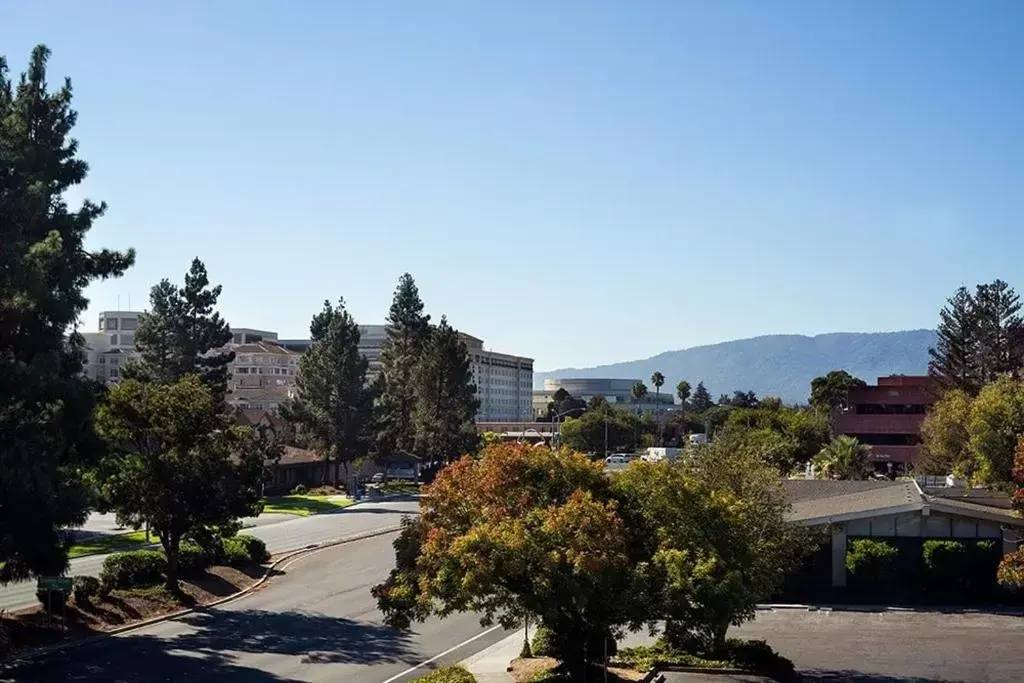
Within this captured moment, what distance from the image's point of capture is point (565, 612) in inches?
961

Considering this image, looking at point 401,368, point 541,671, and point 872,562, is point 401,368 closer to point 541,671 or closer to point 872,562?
point 872,562

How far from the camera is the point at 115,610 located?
36.2 m

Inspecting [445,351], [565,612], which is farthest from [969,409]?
[565,612]

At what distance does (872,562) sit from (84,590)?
3019 cm

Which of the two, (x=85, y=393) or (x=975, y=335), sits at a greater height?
(x=975, y=335)

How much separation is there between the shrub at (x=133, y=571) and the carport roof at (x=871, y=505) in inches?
942

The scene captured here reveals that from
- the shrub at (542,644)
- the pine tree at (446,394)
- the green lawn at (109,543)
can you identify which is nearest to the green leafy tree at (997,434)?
the shrub at (542,644)

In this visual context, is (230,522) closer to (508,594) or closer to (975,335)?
(508,594)

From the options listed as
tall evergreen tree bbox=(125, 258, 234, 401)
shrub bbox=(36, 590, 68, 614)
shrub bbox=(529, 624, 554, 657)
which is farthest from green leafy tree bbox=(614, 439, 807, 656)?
tall evergreen tree bbox=(125, 258, 234, 401)

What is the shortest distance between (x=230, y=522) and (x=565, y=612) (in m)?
20.2

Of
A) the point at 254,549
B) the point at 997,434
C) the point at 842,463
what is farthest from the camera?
the point at 842,463

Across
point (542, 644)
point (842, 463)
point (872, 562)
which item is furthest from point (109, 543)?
point (842, 463)

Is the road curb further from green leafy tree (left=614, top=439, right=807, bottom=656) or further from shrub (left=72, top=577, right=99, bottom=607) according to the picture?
green leafy tree (left=614, top=439, right=807, bottom=656)

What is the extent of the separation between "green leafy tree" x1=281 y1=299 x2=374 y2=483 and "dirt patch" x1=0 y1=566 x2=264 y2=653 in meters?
45.7
